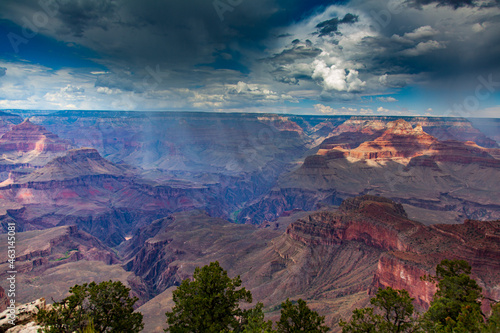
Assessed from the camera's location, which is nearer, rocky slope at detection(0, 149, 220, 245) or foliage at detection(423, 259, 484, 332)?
foliage at detection(423, 259, 484, 332)

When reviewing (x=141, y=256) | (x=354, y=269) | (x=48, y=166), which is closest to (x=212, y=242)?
(x=141, y=256)

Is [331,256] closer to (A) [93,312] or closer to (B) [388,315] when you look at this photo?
(B) [388,315]

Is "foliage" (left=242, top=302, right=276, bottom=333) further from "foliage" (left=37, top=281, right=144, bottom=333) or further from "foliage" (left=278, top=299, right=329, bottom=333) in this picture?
"foliage" (left=37, top=281, right=144, bottom=333)

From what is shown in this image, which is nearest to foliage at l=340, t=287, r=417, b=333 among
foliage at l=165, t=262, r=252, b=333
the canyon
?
foliage at l=165, t=262, r=252, b=333

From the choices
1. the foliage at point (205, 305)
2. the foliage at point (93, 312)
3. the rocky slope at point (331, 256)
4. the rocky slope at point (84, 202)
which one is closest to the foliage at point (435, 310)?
the foliage at point (205, 305)

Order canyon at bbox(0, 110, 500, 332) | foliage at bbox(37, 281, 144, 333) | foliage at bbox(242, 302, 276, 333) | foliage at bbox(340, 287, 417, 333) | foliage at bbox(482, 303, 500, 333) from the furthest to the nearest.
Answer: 1. canyon at bbox(0, 110, 500, 332)
2. foliage at bbox(340, 287, 417, 333)
3. foliage at bbox(37, 281, 144, 333)
4. foliage at bbox(242, 302, 276, 333)
5. foliage at bbox(482, 303, 500, 333)

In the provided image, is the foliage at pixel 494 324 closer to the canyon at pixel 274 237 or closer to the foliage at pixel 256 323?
the foliage at pixel 256 323

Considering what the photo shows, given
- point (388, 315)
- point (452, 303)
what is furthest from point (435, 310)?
point (388, 315)

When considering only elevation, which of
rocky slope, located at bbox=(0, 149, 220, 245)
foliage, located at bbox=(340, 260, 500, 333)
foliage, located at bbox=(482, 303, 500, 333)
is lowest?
rocky slope, located at bbox=(0, 149, 220, 245)

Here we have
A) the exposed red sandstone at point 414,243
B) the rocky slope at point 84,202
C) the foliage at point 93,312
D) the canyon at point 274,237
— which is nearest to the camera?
the foliage at point 93,312
